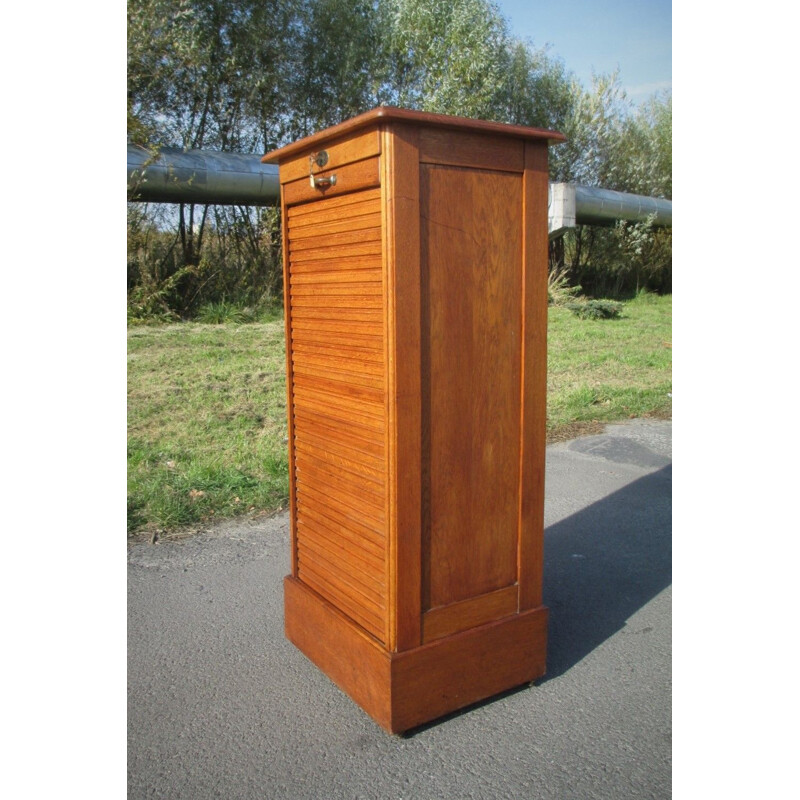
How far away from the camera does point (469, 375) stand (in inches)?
95.8

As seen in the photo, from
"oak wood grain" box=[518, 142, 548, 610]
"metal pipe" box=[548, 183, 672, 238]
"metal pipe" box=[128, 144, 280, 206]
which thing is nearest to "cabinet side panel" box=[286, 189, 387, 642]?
Result: "oak wood grain" box=[518, 142, 548, 610]

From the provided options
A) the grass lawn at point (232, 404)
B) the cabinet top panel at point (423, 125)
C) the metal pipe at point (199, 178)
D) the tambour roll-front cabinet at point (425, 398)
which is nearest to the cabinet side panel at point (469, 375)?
the tambour roll-front cabinet at point (425, 398)

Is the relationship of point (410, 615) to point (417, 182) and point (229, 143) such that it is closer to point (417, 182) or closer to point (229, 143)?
point (417, 182)

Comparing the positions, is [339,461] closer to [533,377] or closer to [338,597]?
[338,597]

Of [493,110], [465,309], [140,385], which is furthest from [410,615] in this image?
[493,110]

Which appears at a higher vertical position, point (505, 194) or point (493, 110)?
point (493, 110)

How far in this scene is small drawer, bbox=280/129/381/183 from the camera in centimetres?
224

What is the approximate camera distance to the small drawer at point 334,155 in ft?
7.34

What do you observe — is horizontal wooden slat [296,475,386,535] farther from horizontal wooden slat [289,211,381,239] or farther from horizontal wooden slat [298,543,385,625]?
horizontal wooden slat [289,211,381,239]

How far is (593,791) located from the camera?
84.5 inches

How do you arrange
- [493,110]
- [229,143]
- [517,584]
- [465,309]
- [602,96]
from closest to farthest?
[465,309] < [517,584] < [229,143] < [493,110] < [602,96]

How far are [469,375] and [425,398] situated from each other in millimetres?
174

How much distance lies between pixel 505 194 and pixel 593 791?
177 centimetres

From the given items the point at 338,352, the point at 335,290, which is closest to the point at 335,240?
the point at 335,290
